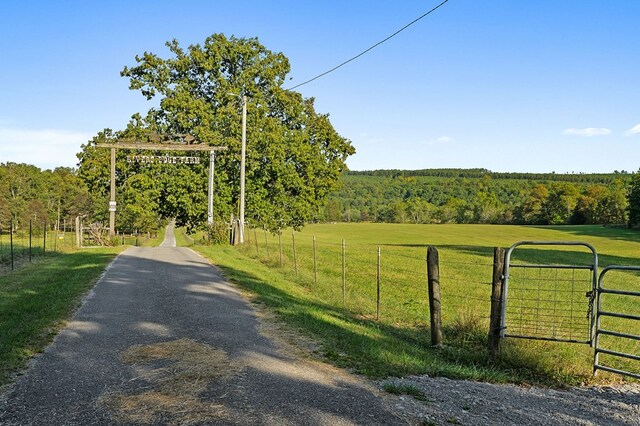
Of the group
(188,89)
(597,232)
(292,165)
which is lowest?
(597,232)

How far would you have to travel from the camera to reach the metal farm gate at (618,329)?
25.0ft

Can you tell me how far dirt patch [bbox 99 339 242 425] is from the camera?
4.99 metres

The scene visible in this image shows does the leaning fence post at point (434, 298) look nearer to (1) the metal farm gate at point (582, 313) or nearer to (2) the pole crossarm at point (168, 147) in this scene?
(1) the metal farm gate at point (582, 313)

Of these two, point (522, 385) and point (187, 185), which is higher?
point (187, 185)

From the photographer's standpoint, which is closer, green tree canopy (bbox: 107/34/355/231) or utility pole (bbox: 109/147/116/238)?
utility pole (bbox: 109/147/116/238)

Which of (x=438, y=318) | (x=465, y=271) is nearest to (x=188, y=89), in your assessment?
(x=465, y=271)

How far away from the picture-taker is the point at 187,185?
115 feet

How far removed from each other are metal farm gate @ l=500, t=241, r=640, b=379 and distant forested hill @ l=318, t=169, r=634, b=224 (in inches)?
3658

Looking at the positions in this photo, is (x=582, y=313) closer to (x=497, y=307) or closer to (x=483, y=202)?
(x=497, y=307)

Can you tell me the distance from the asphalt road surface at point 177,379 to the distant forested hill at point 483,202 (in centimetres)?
10567

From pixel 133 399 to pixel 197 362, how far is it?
52.9 inches

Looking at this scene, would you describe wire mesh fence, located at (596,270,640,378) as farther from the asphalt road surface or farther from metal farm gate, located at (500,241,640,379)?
the asphalt road surface

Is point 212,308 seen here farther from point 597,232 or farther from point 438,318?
point 597,232

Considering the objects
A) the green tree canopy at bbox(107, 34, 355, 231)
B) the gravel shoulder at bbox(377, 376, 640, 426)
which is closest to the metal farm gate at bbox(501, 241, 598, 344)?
the gravel shoulder at bbox(377, 376, 640, 426)
